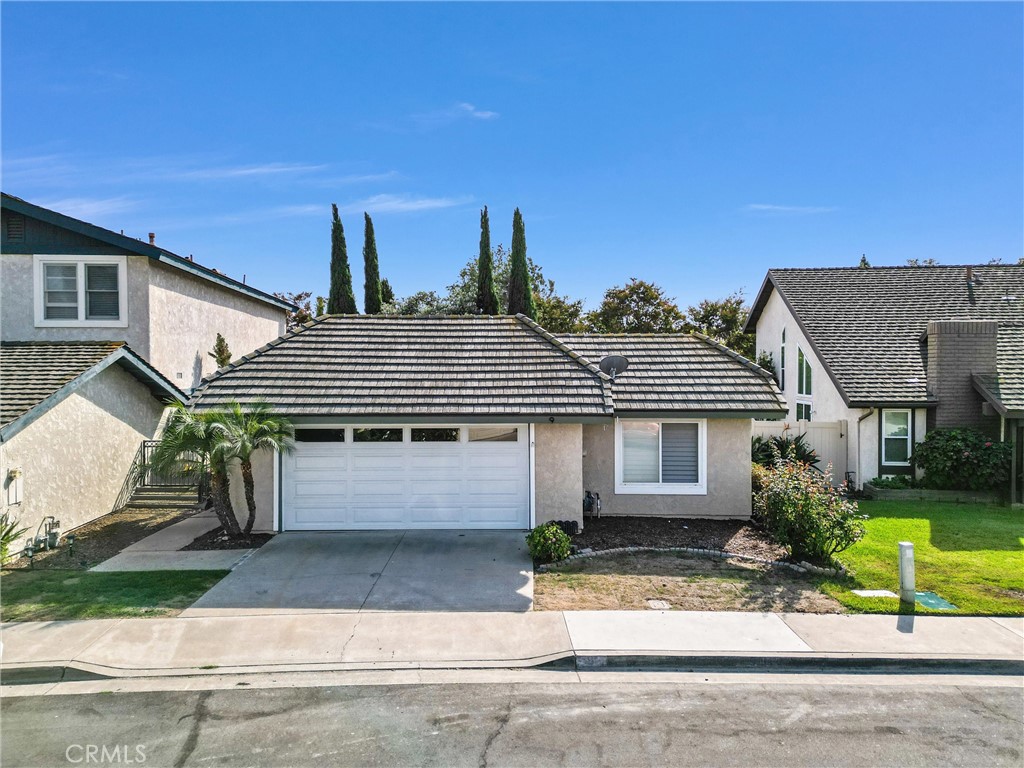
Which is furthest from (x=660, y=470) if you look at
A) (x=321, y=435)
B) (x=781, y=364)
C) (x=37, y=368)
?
(x=37, y=368)

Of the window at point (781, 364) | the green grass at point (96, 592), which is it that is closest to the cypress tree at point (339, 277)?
the window at point (781, 364)

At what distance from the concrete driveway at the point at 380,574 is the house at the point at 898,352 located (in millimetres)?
7672

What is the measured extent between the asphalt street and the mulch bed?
15.8ft

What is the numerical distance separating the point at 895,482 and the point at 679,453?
7.20 m

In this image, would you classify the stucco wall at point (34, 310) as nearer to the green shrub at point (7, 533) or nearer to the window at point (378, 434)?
the green shrub at point (7, 533)

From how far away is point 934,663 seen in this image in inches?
262

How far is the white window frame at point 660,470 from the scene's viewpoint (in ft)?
41.0

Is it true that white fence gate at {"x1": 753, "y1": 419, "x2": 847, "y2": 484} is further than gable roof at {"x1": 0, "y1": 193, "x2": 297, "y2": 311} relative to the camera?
Yes

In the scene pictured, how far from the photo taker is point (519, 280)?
2922 centimetres

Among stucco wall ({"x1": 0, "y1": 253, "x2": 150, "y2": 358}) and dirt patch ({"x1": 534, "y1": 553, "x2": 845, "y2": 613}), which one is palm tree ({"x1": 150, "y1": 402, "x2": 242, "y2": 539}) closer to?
dirt patch ({"x1": 534, "y1": 553, "x2": 845, "y2": 613})

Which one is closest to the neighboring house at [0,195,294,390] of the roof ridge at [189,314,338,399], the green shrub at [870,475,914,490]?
the roof ridge at [189,314,338,399]

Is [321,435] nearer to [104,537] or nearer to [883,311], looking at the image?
[104,537]

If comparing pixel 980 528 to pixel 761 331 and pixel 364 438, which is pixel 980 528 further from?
pixel 761 331

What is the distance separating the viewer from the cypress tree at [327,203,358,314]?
2828 cm
